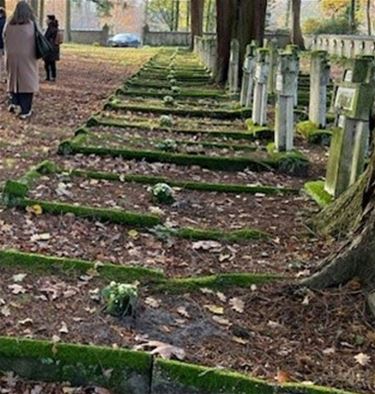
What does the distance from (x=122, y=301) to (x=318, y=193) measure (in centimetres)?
357

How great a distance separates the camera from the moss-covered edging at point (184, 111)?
44.3 ft

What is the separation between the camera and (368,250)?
469cm

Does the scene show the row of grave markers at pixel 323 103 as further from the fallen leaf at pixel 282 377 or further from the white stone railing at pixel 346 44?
the white stone railing at pixel 346 44

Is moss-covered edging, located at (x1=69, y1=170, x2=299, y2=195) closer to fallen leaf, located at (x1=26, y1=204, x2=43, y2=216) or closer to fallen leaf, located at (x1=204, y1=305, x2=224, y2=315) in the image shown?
fallen leaf, located at (x1=26, y1=204, x2=43, y2=216)

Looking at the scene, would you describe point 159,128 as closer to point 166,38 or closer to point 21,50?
point 21,50

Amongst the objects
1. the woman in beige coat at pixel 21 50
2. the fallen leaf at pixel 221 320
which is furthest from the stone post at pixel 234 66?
the fallen leaf at pixel 221 320

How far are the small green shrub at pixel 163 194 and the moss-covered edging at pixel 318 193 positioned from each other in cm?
137

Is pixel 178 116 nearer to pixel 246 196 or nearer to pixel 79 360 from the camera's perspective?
pixel 246 196

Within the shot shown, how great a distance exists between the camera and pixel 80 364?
12.5 feet

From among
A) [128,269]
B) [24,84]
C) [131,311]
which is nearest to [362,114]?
[128,269]

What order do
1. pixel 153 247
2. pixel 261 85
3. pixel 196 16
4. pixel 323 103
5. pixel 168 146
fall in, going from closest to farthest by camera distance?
pixel 153 247, pixel 168 146, pixel 261 85, pixel 323 103, pixel 196 16

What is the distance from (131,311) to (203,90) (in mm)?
13749

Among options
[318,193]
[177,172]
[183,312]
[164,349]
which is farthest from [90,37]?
[164,349]

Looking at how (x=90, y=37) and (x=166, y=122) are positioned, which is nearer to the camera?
(x=166, y=122)
